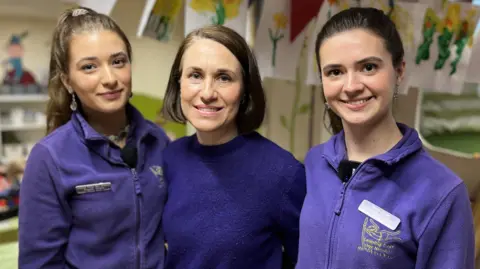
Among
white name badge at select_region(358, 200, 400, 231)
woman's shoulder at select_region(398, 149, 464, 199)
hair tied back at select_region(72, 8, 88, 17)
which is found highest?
hair tied back at select_region(72, 8, 88, 17)

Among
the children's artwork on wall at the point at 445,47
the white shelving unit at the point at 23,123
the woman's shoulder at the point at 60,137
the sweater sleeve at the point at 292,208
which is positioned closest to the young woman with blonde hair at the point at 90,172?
the woman's shoulder at the point at 60,137

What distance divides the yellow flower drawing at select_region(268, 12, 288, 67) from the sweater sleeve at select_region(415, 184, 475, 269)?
0.96 metres

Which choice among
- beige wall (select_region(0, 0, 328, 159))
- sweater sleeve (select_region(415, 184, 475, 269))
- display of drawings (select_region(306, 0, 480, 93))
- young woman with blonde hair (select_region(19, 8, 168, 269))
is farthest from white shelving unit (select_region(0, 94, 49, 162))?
sweater sleeve (select_region(415, 184, 475, 269))

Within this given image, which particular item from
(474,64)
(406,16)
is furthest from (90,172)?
(474,64)

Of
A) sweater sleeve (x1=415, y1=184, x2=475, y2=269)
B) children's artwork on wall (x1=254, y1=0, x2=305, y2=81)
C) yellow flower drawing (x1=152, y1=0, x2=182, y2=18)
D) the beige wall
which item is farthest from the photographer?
the beige wall

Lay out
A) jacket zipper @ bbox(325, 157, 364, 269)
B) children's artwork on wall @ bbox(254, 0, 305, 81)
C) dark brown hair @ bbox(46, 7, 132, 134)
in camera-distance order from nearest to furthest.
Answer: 1. jacket zipper @ bbox(325, 157, 364, 269)
2. dark brown hair @ bbox(46, 7, 132, 134)
3. children's artwork on wall @ bbox(254, 0, 305, 81)

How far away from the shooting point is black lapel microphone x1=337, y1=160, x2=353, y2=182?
3.39ft

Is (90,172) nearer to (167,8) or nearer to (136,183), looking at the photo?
(136,183)

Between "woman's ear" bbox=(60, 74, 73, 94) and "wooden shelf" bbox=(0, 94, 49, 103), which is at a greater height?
"woman's ear" bbox=(60, 74, 73, 94)

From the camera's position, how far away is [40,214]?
3.81ft

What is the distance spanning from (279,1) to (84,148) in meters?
0.90

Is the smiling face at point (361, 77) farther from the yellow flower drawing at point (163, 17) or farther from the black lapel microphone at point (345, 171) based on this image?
the yellow flower drawing at point (163, 17)

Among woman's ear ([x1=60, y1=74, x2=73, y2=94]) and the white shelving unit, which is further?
the white shelving unit

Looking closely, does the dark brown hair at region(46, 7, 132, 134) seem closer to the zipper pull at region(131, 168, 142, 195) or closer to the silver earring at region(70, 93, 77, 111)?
the silver earring at region(70, 93, 77, 111)
